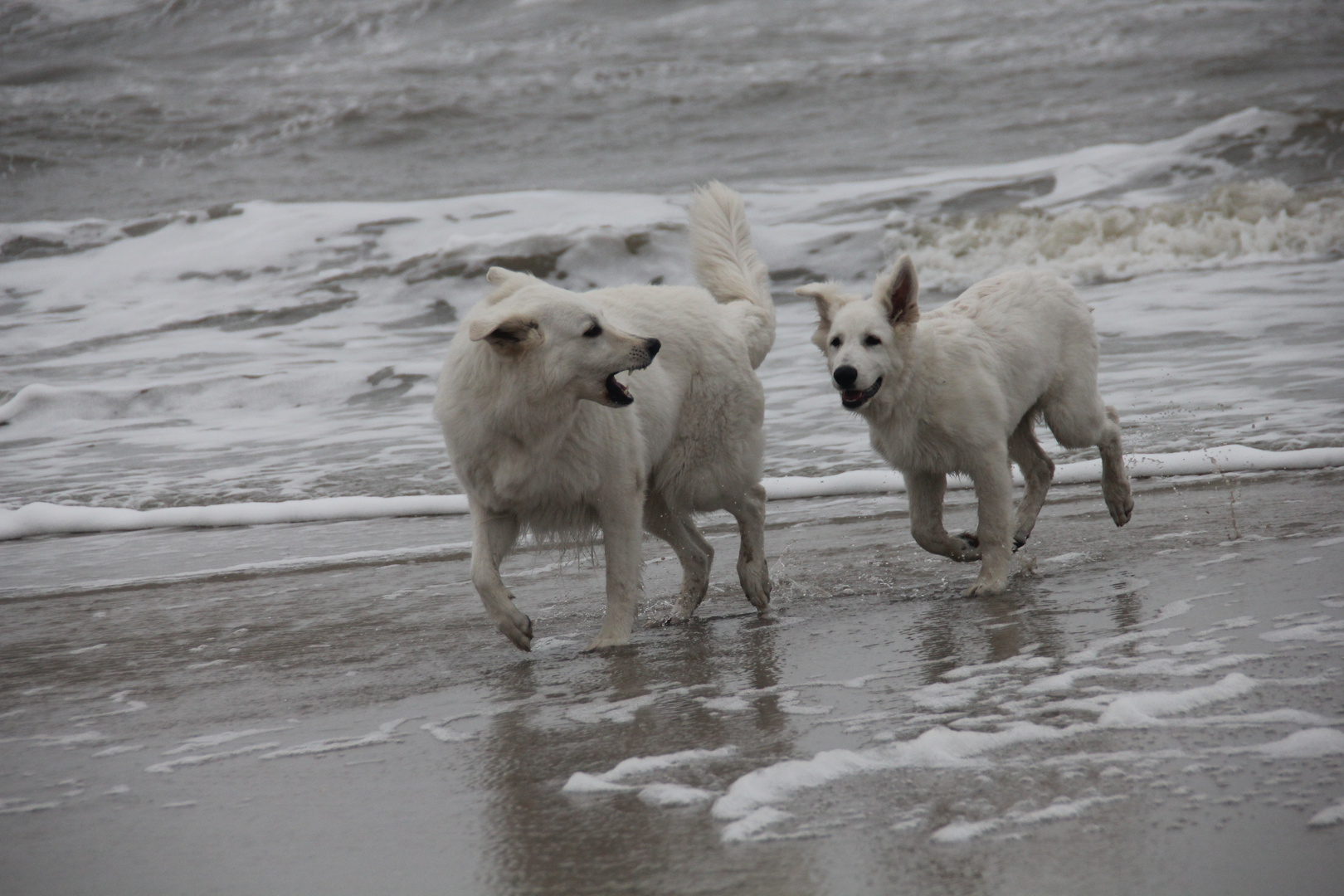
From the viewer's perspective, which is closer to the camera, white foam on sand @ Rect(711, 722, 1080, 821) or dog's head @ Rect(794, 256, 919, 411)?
white foam on sand @ Rect(711, 722, 1080, 821)

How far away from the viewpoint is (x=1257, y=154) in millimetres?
18922

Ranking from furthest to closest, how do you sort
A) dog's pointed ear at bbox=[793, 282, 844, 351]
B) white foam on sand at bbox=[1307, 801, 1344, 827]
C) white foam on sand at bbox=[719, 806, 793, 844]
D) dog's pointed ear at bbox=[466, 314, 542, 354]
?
dog's pointed ear at bbox=[793, 282, 844, 351]
dog's pointed ear at bbox=[466, 314, 542, 354]
white foam on sand at bbox=[719, 806, 793, 844]
white foam on sand at bbox=[1307, 801, 1344, 827]

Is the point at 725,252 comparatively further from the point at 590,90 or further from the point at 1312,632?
the point at 590,90

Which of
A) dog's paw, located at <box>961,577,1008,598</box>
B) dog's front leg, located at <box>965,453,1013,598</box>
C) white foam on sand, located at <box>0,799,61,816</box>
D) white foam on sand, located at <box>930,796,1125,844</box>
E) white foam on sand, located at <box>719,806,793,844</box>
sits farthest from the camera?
dog's front leg, located at <box>965,453,1013,598</box>

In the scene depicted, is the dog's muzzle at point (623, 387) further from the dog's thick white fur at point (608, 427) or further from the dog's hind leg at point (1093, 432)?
the dog's hind leg at point (1093, 432)

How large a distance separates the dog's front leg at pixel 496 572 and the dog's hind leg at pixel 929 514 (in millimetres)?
1822

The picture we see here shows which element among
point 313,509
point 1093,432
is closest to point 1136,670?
point 1093,432

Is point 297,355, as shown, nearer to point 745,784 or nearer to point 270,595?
point 270,595

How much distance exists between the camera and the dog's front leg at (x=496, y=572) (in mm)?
4465

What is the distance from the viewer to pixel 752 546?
216 inches

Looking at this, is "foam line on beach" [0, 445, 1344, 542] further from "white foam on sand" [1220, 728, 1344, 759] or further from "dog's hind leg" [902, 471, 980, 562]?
"white foam on sand" [1220, 728, 1344, 759]

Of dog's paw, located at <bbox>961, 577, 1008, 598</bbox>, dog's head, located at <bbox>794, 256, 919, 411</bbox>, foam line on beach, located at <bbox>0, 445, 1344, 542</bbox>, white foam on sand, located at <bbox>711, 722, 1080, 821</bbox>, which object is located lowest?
foam line on beach, located at <bbox>0, 445, 1344, 542</bbox>

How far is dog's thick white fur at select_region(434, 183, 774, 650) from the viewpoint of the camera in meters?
4.49

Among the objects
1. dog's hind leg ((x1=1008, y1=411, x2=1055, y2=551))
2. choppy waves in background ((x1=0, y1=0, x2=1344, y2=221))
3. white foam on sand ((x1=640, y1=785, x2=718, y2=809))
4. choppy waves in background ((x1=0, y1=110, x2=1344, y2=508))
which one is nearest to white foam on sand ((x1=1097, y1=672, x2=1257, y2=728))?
white foam on sand ((x1=640, y1=785, x2=718, y2=809))
